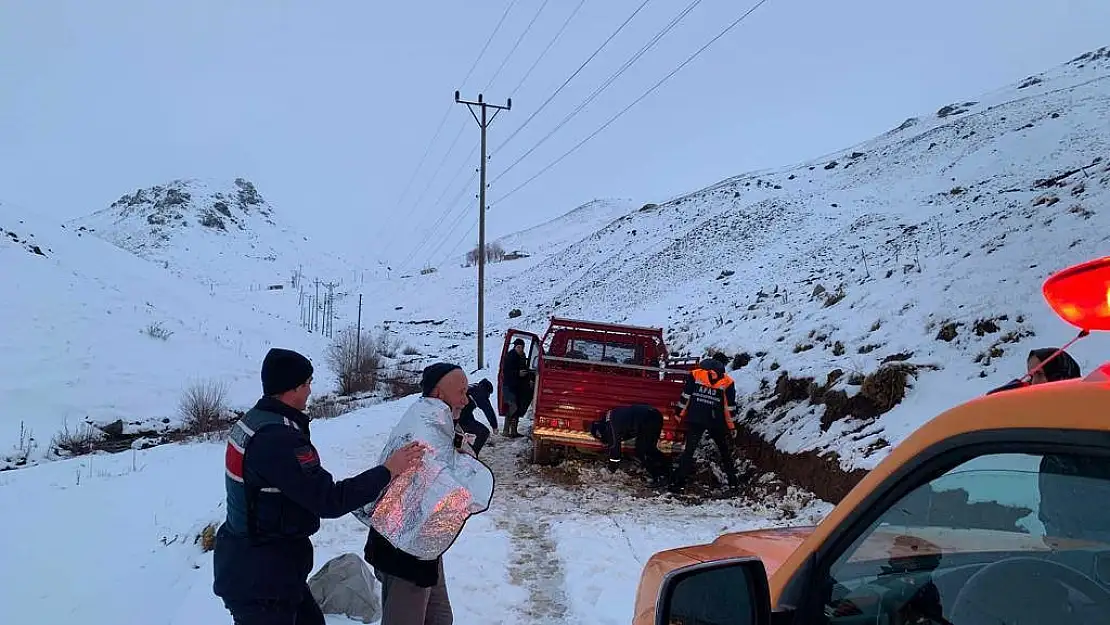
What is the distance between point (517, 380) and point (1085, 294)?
1003 centimetres

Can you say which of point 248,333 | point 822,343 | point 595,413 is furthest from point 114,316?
point 822,343

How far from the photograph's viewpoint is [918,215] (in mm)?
25578

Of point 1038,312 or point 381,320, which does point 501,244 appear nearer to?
point 381,320

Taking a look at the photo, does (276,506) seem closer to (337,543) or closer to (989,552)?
(989,552)

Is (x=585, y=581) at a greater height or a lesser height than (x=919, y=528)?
lesser

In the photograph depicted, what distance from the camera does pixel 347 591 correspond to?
4.60 metres

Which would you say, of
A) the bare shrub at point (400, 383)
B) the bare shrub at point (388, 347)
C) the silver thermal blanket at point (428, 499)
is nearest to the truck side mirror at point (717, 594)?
the silver thermal blanket at point (428, 499)

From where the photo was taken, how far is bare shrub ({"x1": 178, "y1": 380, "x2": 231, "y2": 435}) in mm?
16453

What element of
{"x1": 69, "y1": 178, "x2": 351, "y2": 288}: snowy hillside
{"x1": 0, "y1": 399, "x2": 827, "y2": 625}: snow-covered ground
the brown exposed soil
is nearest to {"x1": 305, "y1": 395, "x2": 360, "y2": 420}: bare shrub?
{"x1": 0, "y1": 399, "x2": 827, "y2": 625}: snow-covered ground

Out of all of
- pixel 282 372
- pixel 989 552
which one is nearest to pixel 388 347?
pixel 282 372

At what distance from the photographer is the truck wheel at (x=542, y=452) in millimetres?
9609

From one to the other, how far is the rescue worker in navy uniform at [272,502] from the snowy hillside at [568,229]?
61.1 m

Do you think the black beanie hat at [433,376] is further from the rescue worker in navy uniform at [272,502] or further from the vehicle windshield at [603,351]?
the vehicle windshield at [603,351]

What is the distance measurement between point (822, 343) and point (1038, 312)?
3.33 metres
